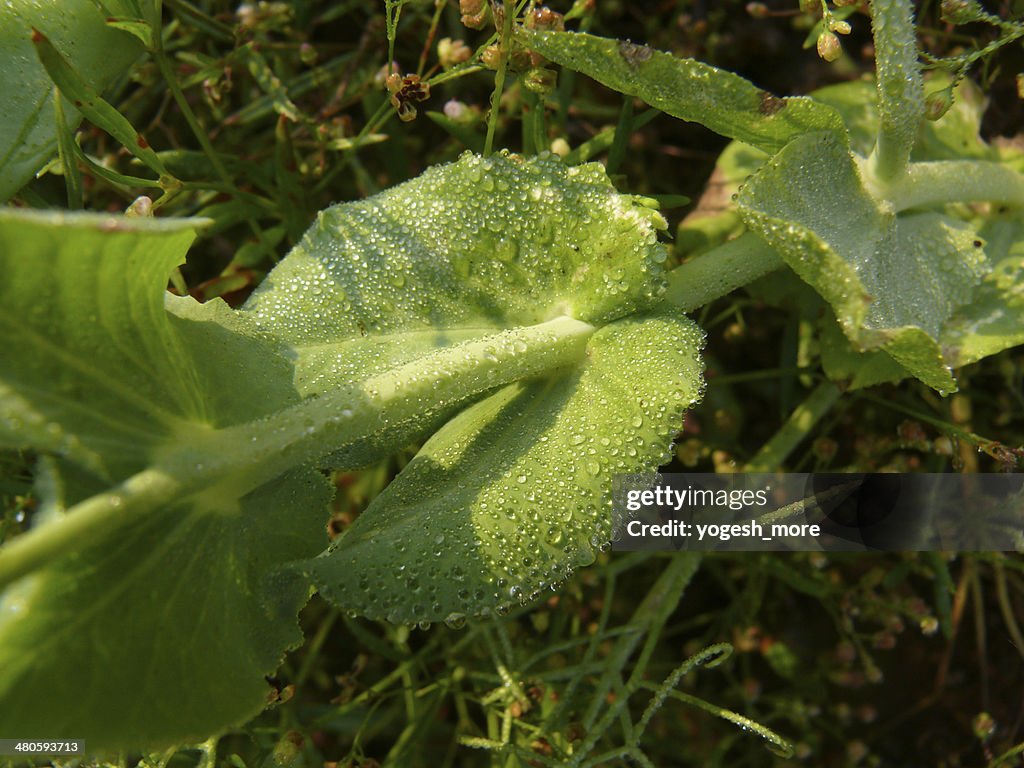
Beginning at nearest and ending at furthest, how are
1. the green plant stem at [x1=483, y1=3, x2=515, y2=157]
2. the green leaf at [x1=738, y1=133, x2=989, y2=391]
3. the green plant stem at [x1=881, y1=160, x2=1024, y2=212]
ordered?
the green leaf at [x1=738, y1=133, x2=989, y2=391] → the green plant stem at [x1=483, y1=3, x2=515, y2=157] → the green plant stem at [x1=881, y1=160, x2=1024, y2=212]

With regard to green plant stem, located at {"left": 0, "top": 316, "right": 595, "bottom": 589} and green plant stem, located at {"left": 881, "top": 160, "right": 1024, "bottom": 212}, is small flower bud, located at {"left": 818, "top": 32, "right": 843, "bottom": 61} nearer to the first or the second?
green plant stem, located at {"left": 881, "top": 160, "right": 1024, "bottom": 212}

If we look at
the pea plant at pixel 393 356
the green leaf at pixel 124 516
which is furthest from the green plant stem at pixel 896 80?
the green leaf at pixel 124 516

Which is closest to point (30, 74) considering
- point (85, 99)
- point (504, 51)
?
point (85, 99)

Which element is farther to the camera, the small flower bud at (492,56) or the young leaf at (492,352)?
the small flower bud at (492,56)

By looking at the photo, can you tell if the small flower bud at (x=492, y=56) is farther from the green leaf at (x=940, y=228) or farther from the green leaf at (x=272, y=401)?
the green leaf at (x=940, y=228)

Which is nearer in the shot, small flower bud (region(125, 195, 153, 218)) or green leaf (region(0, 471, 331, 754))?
green leaf (region(0, 471, 331, 754))

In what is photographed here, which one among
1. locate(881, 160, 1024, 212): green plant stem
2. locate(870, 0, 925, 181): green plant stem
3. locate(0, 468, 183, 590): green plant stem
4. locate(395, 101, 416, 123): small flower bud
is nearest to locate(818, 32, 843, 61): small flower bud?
locate(870, 0, 925, 181): green plant stem

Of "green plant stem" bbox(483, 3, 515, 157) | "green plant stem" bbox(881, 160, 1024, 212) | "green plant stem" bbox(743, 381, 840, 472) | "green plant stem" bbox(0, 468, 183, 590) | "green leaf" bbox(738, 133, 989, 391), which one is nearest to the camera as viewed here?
"green plant stem" bbox(0, 468, 183, 590)
